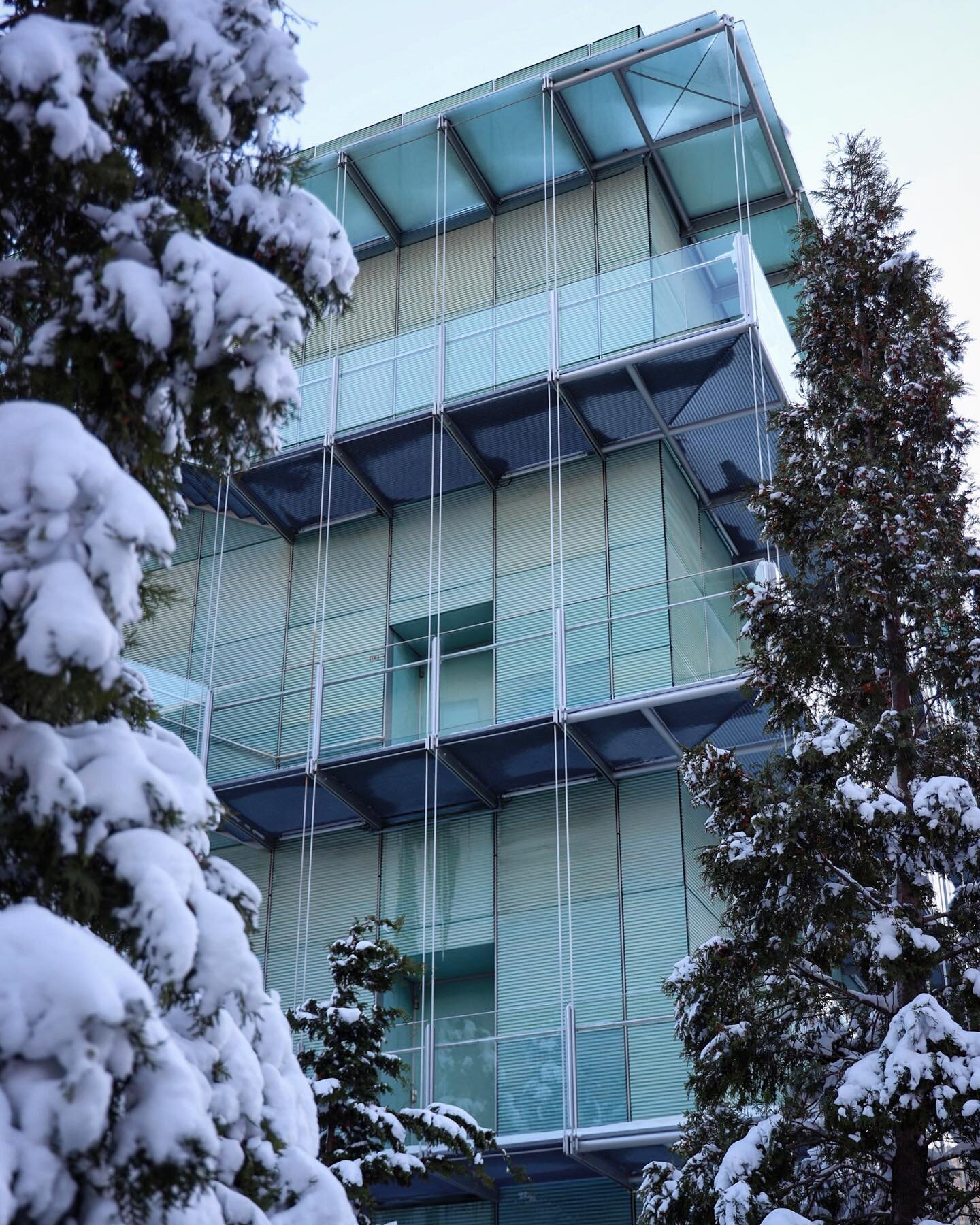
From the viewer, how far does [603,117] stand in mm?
21953

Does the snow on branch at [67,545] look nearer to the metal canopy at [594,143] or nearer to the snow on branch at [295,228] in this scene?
the snow on branch at [295,228]

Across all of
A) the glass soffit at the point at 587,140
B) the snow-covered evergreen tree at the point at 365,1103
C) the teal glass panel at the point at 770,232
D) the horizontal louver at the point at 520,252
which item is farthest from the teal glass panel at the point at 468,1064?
the teal glass panel at the point at 770,232

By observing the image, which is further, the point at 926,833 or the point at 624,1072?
the point at 624,1072

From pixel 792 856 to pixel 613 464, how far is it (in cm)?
1002

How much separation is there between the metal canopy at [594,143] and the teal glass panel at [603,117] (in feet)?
0.06

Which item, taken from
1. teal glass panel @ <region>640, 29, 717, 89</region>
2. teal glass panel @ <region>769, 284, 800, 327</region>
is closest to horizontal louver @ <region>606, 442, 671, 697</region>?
teal glass panel @ <region>640, 29, 717, 89</region>

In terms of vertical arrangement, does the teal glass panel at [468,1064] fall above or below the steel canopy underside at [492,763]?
below

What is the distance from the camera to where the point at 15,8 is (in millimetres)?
6855

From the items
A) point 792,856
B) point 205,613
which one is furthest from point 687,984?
point 205,613

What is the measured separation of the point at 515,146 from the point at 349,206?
9.32ft

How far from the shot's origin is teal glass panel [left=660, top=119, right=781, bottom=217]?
2225cm

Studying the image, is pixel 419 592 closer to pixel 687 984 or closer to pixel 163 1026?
pixel 687 984

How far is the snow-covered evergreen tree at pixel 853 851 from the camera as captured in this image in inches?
423

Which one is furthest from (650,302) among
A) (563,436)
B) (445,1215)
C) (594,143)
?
(445,1215)
